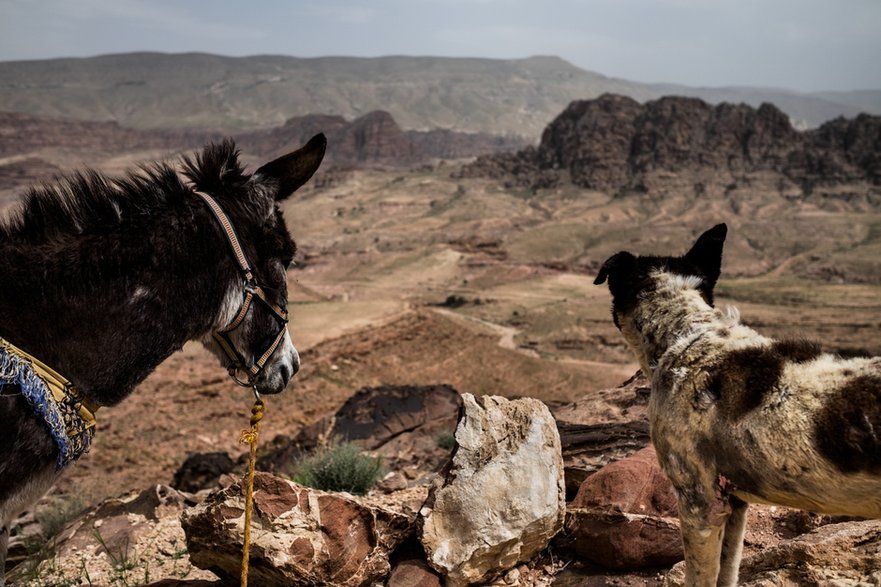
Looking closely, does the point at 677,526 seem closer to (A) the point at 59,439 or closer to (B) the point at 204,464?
(A) the point at 59,439

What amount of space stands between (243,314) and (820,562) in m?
3.58

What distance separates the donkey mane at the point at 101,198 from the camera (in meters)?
2.49

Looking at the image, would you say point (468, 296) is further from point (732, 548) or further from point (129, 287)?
point (129, 287)

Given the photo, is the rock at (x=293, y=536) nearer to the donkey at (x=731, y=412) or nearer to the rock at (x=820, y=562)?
the rock at (x=820, y=562)

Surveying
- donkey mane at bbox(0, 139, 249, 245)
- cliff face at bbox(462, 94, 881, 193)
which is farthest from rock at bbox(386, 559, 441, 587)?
cliff face at bbox(462, 94, 881, 193)

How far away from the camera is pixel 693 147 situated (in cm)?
9288

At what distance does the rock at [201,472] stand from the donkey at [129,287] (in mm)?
12079

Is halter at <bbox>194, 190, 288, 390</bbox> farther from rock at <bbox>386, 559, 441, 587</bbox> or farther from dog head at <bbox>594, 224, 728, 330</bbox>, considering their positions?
rock at <bbox>386, 559, 441, 587</bbox>

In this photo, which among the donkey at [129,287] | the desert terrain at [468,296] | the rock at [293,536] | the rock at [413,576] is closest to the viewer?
the donkey at [129,287]

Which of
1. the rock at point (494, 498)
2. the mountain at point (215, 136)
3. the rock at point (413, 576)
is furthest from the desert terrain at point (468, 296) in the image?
the mountain at point (215, 136)

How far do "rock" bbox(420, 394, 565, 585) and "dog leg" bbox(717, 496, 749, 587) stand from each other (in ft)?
4.29

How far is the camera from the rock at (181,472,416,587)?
13.5 feet

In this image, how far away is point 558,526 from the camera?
476 cm

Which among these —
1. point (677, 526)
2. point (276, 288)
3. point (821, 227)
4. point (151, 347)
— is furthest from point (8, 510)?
point (821, 227)
